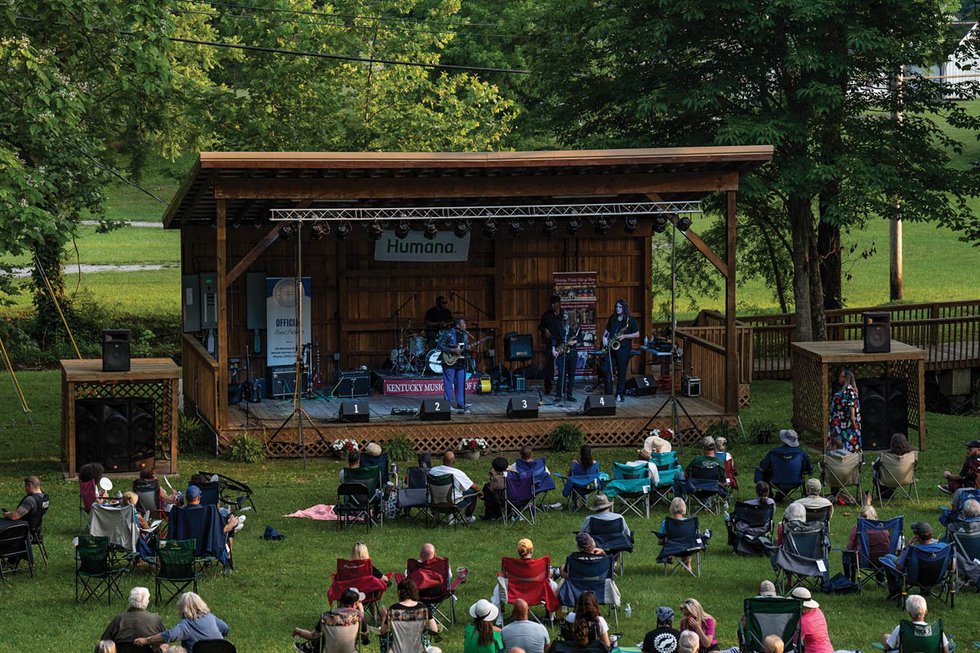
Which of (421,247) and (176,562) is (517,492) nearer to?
(176,562)

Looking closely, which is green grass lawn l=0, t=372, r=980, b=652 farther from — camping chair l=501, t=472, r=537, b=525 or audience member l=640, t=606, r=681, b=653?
audience member l=640, t=606, r=681, b=653

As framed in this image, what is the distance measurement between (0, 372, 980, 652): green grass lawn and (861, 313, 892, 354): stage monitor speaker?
1.84m

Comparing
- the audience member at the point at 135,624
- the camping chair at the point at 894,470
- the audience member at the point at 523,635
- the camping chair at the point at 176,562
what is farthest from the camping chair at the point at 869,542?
the audience member at the point at 135,624

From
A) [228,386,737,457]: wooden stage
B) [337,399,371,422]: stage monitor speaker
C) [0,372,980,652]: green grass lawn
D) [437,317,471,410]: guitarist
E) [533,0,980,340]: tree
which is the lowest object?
[0,372,980,652]: green grass lawn

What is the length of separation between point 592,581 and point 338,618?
269 centimetres

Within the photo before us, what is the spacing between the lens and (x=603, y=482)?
681 inches

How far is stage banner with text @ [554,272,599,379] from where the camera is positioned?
85.1 feet

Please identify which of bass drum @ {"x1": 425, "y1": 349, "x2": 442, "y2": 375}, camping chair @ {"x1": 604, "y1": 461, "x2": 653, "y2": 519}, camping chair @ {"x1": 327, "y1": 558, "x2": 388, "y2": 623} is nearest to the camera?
camping chair @ {"x1": 327, "y1": 558, "x2": 388, "y2": 623}

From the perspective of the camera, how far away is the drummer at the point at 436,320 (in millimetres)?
24328

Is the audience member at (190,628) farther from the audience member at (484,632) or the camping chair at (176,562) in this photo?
the camping chair at (176,562)

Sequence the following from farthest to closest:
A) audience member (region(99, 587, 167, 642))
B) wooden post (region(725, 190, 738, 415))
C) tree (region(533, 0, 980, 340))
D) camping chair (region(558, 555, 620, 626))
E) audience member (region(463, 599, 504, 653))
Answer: tree (region(533, 0, 980, 340)) < wooden post (region(725, 190, 738, 415)) < camping chair (region(558, 555, 620, 626)) < audience member (region(99, 587, 167, 642)) < audience member (region(463, 599, 504, 653))

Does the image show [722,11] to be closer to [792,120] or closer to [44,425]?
[792,120]

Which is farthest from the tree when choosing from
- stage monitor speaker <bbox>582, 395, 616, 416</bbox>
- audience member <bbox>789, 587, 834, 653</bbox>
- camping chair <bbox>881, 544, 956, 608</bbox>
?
audience member <bbox>789, 587, 834, 653</bbox>

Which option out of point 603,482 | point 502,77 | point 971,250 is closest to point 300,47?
point 502,77
